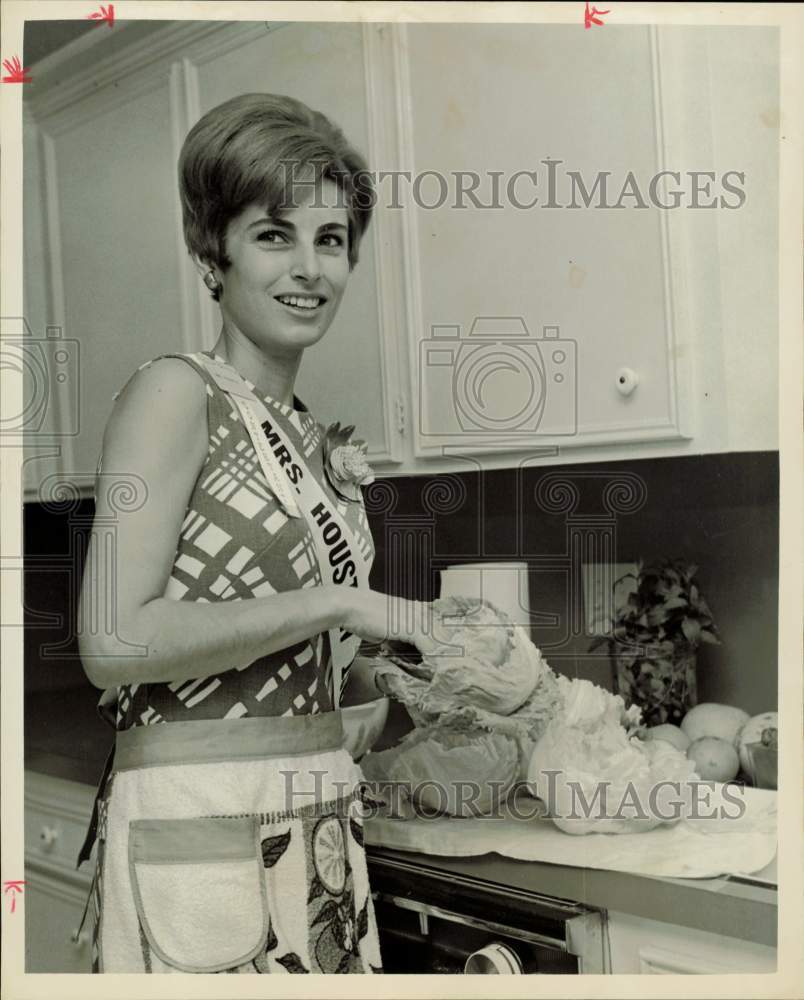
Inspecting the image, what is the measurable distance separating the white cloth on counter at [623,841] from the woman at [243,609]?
8cm

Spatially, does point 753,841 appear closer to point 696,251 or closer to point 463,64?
point 696,251

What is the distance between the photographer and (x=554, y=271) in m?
1.01

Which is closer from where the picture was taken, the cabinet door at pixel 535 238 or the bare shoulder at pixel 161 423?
Answer: the bare shoulder at pixel 161 423

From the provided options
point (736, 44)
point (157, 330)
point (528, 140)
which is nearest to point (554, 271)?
point (528, 140)

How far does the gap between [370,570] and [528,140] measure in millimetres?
478

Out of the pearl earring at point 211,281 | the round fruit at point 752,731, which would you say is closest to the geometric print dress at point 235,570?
the pearl earring at point 211,281

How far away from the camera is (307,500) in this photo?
0.95 meters

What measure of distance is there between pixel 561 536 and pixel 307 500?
27 centimetres

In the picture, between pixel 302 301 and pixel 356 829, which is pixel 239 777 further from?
pixel 302 301

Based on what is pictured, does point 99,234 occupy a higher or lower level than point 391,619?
higher

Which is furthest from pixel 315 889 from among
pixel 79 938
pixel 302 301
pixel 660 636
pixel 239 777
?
pixel 302 301

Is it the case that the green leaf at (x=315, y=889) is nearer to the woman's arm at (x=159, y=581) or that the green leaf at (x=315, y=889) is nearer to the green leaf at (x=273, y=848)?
the green leaf at (x=273, y=848)

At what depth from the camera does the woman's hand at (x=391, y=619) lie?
0.95 m

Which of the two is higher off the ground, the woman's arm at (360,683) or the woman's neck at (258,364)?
the woman's neck at (258,364)
